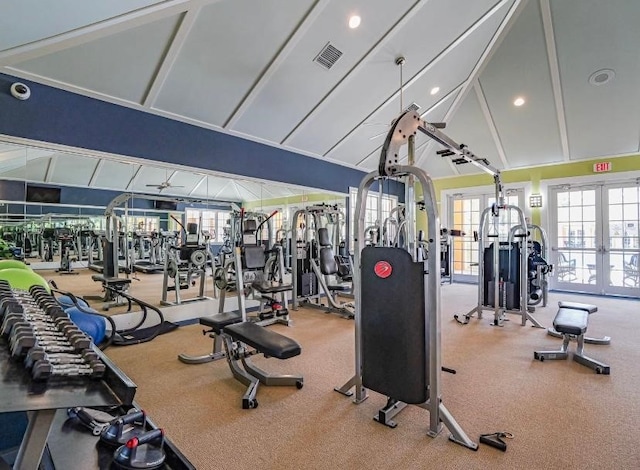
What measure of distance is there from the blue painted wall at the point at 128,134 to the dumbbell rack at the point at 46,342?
9.30 ft

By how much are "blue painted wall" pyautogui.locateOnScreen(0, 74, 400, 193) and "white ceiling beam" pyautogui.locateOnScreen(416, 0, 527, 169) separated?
3475 mm

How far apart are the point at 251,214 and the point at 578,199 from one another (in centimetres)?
671

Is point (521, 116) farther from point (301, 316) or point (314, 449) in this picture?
point (314, 449)

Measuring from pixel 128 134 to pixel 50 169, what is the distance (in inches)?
32.9

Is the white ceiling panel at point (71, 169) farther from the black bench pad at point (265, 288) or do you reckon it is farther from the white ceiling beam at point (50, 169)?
the black bench pad at point (265, 288)

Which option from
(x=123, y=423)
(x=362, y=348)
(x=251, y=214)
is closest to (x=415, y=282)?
(x=362, y=348)

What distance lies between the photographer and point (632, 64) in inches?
203

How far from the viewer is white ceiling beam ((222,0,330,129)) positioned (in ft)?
11.5

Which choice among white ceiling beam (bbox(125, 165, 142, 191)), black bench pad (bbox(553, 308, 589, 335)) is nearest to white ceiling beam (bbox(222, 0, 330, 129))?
white ceiling beam (bbox(125, 165, 142, 191))

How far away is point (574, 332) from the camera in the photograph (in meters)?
3.13

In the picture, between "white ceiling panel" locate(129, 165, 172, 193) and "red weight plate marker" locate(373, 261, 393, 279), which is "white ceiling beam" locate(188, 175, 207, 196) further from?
"red weight plate marker" locate(373, 261, 393, 279)

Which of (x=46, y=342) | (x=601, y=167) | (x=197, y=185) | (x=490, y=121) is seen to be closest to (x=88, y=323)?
(x=46, y=342)

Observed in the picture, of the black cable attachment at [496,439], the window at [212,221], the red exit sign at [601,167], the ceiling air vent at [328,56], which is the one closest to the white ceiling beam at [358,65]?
the ceiling air vent at [328,56]

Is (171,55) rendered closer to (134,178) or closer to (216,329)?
(134,178)
